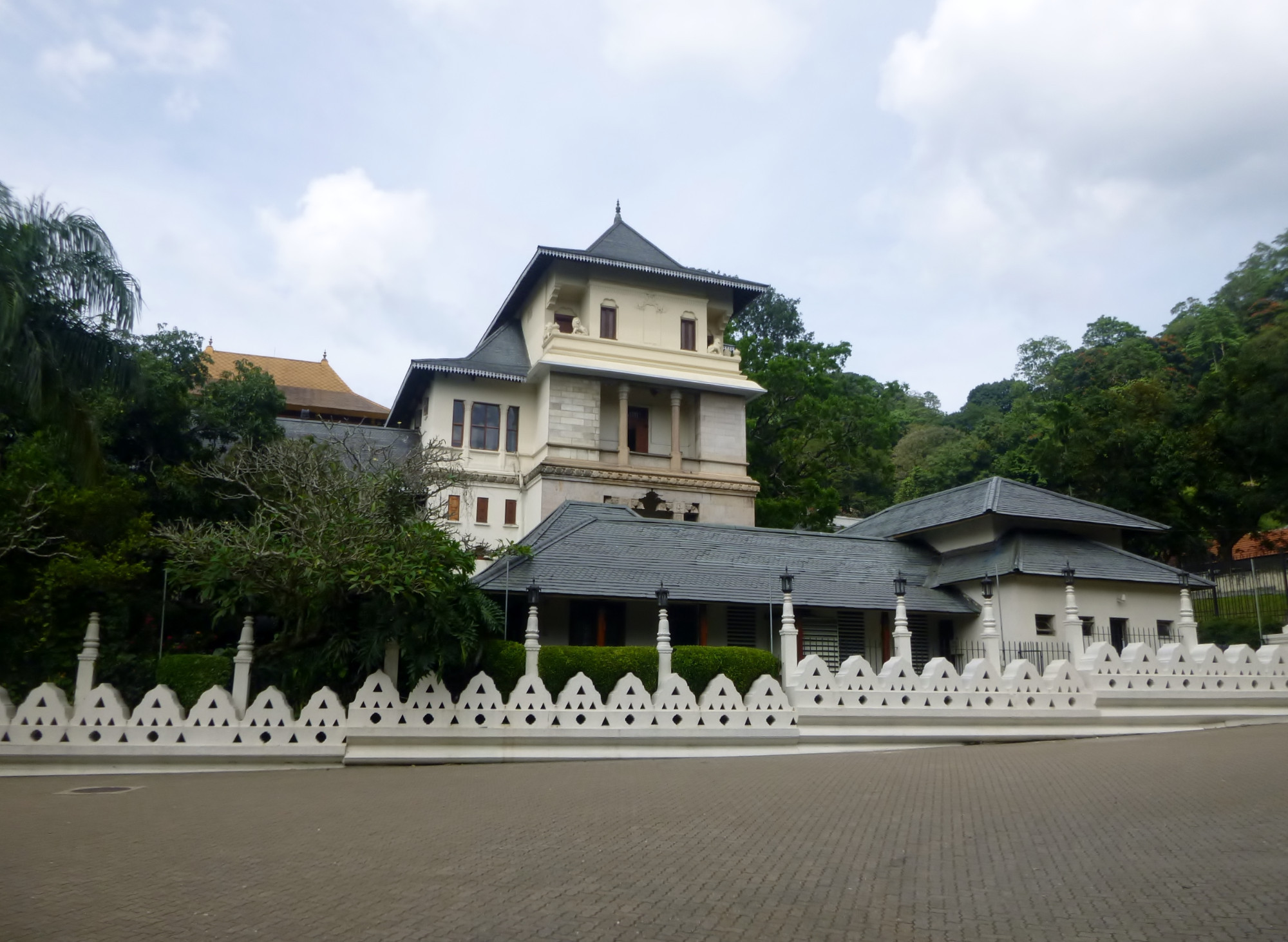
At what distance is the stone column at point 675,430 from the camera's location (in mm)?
38656

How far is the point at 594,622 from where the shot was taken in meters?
21.8

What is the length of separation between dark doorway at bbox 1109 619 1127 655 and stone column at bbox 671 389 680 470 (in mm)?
18429

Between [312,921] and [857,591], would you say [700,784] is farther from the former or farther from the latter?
[857,591]

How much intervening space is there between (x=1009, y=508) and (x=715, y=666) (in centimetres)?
981

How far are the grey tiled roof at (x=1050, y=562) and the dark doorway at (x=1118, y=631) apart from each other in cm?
105

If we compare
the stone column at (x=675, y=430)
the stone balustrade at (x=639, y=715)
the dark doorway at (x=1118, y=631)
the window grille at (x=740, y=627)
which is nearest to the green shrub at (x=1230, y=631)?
the dark doorway at (x=1118, y=631)

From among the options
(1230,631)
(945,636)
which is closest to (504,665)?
(945,636)

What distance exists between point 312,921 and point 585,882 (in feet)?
5.92

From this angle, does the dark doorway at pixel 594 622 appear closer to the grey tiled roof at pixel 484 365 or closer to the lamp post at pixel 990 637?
the lamp post at pixel 990 637

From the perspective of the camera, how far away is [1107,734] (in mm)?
18406

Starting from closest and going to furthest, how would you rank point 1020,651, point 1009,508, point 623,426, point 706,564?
point 1020,651 → point 706,564 → point 1009,508 → point 623,426

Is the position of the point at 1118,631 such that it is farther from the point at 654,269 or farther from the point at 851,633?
the point at 654,269

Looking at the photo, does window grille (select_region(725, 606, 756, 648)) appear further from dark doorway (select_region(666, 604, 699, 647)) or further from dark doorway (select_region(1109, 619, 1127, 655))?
dark doorway (select_region(1109, 619, 1127, 655))

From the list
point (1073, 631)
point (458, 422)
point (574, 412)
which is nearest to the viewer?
point (1073, 631)
